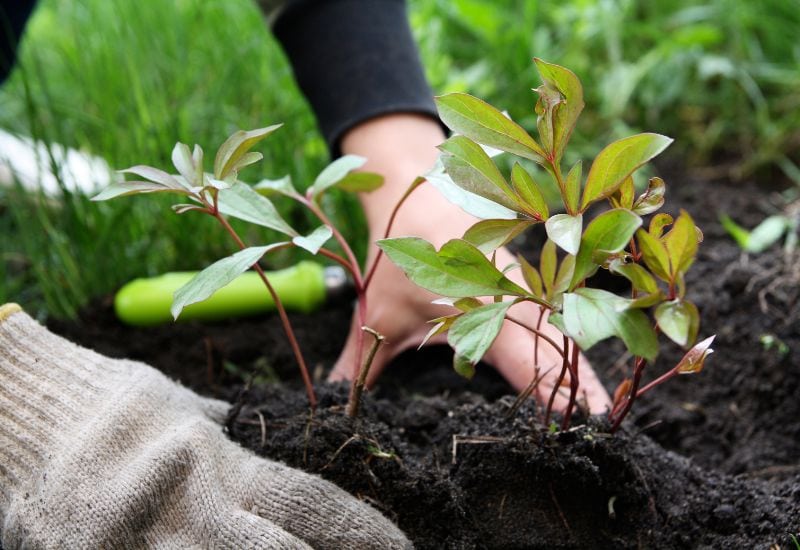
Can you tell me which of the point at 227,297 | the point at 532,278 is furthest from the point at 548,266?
the point at 227,297

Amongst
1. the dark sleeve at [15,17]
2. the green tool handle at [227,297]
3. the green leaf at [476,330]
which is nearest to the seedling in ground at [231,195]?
the green leaf at [476,330]

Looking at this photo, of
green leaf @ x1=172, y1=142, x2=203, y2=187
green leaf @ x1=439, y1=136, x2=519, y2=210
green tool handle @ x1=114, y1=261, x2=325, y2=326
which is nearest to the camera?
green leaf @ x1=439, y1=136, x2=519, y2=210

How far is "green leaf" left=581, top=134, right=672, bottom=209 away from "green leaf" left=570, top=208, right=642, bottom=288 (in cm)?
3

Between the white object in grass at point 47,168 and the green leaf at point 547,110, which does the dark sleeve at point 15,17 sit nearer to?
the white object in grass at point 47,168

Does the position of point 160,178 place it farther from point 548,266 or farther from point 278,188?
point 548,266

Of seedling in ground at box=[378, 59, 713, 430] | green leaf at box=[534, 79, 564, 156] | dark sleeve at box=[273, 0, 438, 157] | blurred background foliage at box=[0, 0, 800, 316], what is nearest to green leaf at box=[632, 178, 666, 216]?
seedling in ground at box=[378, 59, 713, 430]

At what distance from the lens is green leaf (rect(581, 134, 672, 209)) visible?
2.62ft

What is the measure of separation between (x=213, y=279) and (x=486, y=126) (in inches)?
12.8

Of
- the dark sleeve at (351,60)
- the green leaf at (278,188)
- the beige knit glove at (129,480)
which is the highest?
the green leaf at (278,188)

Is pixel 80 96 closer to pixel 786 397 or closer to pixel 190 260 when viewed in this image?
pixel 190 260

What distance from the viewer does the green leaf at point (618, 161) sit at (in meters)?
0.80

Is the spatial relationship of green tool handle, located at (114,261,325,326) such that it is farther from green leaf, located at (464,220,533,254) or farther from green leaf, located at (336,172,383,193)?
green leaf, located at (464,220,533,254)

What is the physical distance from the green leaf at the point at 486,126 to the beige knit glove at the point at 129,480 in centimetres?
44

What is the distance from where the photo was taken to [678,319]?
0.77m
